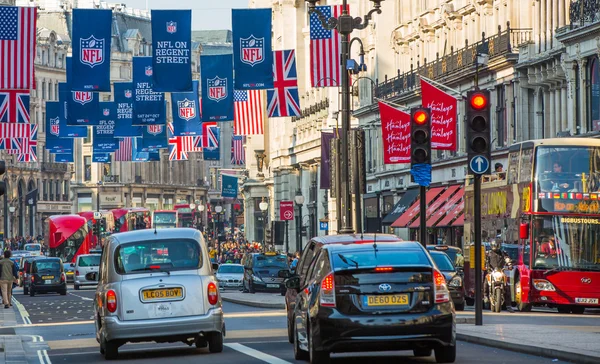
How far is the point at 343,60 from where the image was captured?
3275 cm

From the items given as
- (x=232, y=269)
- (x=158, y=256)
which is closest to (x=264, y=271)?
(x=232, y=269)

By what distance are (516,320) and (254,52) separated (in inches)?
732

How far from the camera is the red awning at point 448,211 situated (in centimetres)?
5579

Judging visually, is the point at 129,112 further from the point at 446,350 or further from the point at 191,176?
the point at 191,176

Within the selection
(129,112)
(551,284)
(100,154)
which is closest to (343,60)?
(551,284)

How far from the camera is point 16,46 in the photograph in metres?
38.7

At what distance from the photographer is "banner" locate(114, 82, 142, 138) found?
60.1 meters

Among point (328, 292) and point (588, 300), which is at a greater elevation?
point (328, 292)

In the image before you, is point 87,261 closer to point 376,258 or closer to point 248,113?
point 248,113

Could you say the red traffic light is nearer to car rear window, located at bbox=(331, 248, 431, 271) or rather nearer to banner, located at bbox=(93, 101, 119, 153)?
car rear window, located at bbox=(331, 248, 431, 271)

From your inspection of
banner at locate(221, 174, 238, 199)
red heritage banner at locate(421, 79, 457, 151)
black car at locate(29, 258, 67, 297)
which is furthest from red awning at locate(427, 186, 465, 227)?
banner at locate(221, 174, 238, 199)

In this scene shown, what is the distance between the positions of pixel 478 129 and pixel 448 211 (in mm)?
33652

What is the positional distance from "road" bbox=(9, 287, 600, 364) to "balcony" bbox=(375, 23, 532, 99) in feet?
56.7

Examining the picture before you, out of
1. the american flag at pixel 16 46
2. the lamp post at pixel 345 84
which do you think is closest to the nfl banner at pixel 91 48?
the american flag at pixel 16 46
